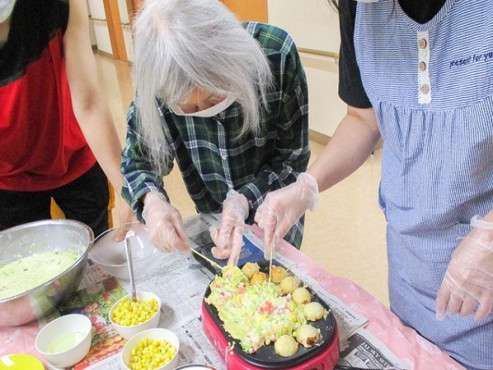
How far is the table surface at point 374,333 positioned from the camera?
86cm


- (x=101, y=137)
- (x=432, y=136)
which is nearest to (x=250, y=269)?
(x=432, y=136)

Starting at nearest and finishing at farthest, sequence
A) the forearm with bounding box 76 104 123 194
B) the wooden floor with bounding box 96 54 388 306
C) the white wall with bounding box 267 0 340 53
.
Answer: the forearm with bounding box 76 104 123 194, the wooden floor with bounding box 96 54 388 306, the white wall with bounding box 267 0 340 53

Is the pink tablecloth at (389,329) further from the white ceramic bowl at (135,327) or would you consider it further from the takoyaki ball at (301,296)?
the white ceramic bowl at (135,327)

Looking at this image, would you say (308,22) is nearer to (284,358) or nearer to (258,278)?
(258,278)

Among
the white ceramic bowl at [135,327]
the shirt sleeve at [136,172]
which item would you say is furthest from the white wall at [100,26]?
the white ceramic bowl at [135,327]

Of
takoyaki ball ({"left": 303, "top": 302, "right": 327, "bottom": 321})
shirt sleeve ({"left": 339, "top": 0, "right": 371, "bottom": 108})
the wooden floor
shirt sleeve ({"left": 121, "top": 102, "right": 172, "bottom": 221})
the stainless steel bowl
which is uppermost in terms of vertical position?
shirt sleeve ({"left": 339, "top": 0, "right": 371, "bottom": 108})

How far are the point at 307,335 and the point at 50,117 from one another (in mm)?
1094

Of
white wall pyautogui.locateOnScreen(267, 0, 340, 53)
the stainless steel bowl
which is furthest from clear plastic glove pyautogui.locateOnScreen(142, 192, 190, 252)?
white wall pyautogui.locateOnScreen(267, 0, 340, 53)

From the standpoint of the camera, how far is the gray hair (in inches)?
Answer: 36.6

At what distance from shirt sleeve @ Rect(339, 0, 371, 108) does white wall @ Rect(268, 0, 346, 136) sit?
207 cm

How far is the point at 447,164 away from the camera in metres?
0.81

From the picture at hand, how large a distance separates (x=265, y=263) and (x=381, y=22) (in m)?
0.58

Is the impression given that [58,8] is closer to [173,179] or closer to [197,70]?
[197,70]

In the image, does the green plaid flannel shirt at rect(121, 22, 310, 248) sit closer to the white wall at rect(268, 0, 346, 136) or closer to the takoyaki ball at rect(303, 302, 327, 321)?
the takoyaki ball at rect(303, 302, 327, 321)
